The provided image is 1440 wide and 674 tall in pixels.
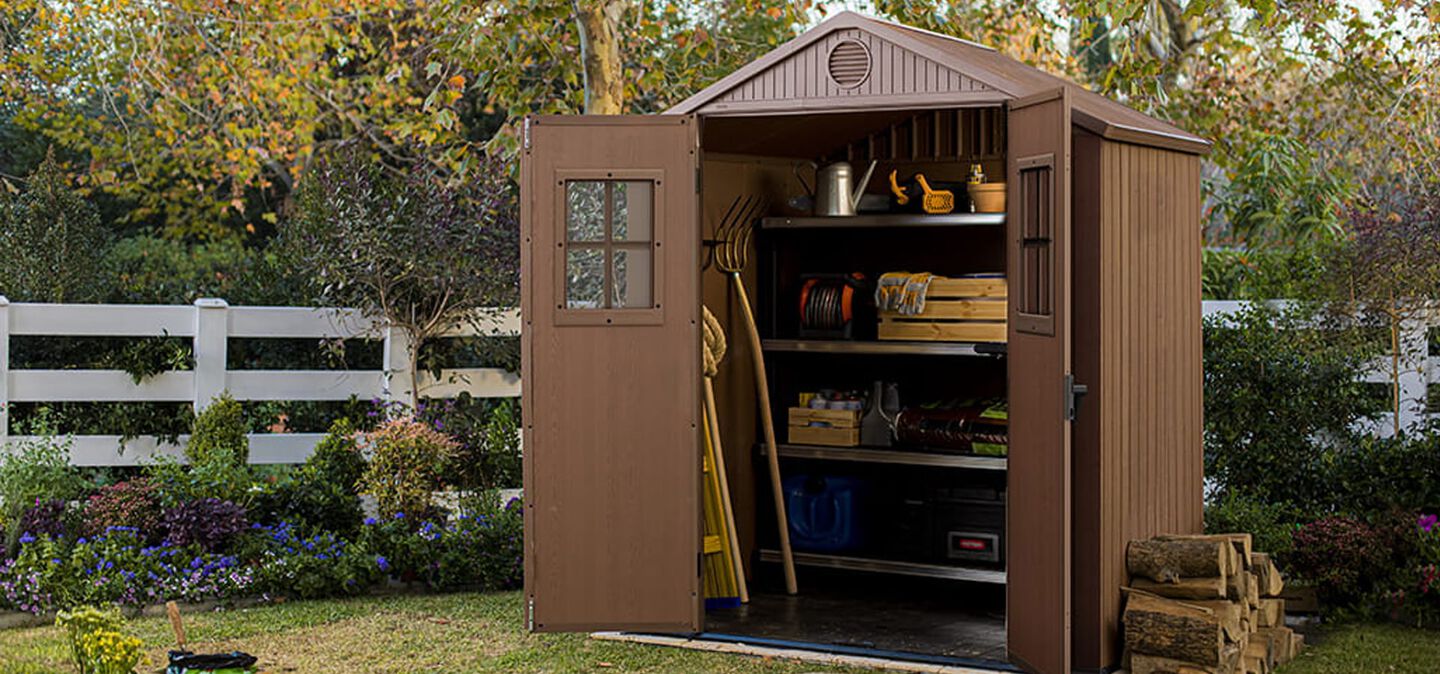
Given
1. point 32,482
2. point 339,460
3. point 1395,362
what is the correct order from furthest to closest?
point 1395,362, point 339,460, point 32,482

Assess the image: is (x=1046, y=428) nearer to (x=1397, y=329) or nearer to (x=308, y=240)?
(x=1397, y=329)

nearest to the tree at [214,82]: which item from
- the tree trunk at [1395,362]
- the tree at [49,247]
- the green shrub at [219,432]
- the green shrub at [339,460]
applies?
the tree at [49,247]

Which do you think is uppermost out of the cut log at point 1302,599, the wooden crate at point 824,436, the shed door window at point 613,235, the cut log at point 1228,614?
the shed door window at point 613,235

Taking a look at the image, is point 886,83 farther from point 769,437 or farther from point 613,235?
point 769,437

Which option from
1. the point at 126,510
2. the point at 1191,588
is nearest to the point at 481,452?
the point at 126,510

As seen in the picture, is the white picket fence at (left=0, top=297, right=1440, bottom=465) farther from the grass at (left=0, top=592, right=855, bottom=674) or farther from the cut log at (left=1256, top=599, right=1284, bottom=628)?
the cut log at (left=1256, top=599, right=1284, bottom=628)

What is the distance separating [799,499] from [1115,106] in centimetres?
230

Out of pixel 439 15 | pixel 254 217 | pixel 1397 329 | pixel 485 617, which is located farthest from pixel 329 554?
pixel 254 217

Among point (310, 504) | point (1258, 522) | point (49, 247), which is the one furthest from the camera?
point (49, 247)

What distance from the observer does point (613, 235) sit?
239 inches

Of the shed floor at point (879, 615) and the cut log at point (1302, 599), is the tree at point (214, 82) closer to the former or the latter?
the shed floor at point (879, 615)

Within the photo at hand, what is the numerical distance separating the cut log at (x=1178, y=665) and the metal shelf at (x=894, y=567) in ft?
3.38

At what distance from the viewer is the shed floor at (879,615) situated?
20.6 feet

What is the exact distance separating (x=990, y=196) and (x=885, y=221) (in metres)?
0.46
